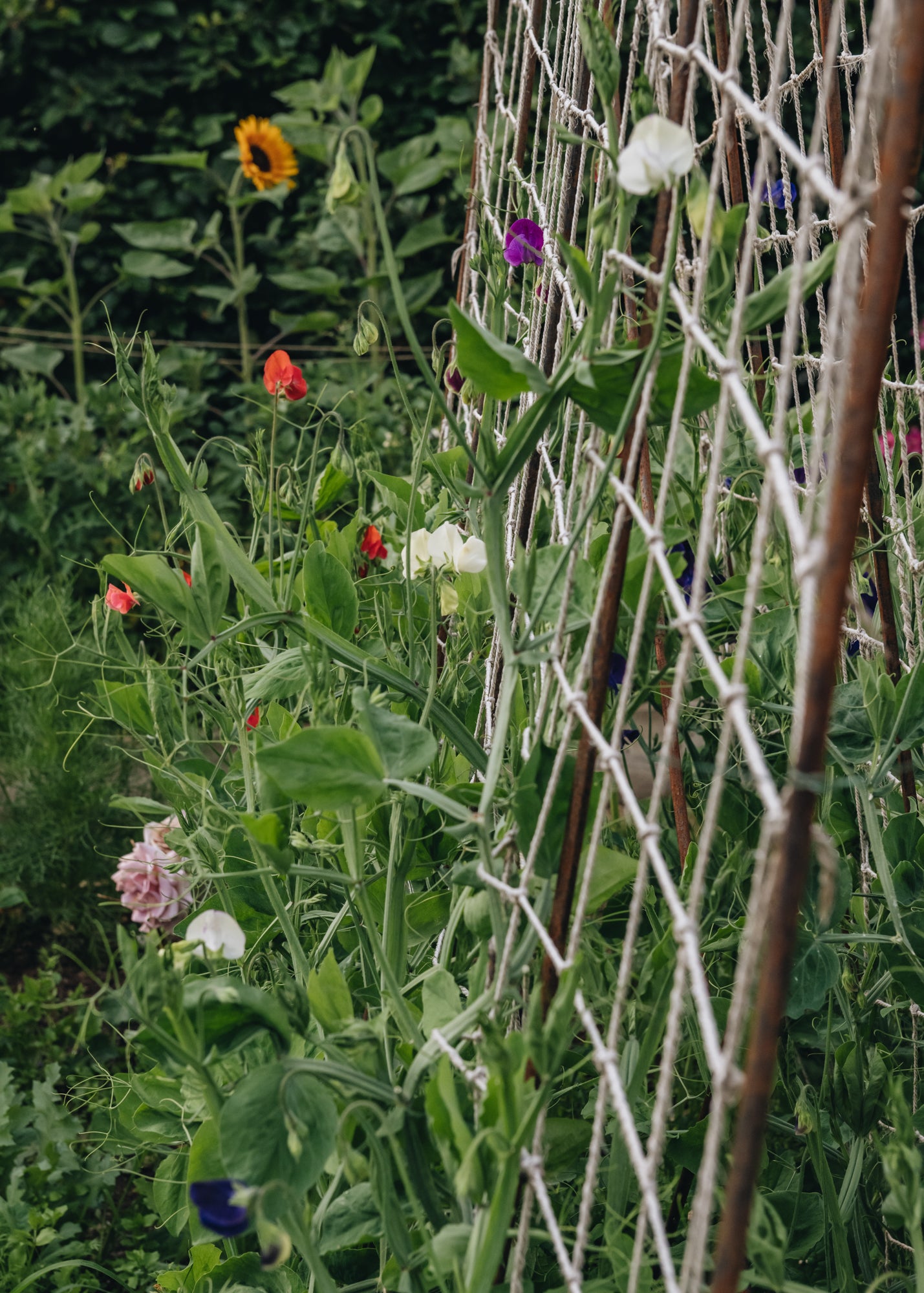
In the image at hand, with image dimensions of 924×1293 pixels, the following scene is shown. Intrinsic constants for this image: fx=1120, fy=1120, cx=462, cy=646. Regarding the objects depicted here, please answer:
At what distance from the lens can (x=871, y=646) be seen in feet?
3.47

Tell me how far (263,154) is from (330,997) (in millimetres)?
2915

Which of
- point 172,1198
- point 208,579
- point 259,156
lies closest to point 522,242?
point 208,579

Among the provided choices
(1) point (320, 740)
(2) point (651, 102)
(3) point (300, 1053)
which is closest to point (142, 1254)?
(3) point (300, 1053)

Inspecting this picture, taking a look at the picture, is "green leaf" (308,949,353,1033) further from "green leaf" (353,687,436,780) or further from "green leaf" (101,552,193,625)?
"green leaf" (101,552,193,625)

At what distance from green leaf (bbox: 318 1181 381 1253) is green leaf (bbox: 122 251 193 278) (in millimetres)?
3409

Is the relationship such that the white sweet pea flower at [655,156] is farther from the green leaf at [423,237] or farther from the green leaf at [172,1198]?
the green leaf at [423,237]

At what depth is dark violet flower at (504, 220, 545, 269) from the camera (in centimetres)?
82

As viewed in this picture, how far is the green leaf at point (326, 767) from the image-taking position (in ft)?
1.83

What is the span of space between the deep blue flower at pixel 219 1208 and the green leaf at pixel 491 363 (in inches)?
15.8

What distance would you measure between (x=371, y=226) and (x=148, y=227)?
2.43 feet

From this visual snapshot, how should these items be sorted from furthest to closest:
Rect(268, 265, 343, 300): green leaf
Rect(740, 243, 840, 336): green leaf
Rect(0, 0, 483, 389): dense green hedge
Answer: Rect(0, 0, 483, 389): dense green hedge → Rect(268, 265, 343, 300): green leaf → Rect(740, 243, 840, 336): green leaf

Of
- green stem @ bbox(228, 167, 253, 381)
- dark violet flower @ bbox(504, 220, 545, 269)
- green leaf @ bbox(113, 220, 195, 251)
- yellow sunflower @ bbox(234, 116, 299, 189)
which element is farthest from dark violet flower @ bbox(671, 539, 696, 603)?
green leaf @ bbox(113, 220, 195, 251)

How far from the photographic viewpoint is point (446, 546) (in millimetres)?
850

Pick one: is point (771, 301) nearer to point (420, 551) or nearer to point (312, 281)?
point (420, 551)
